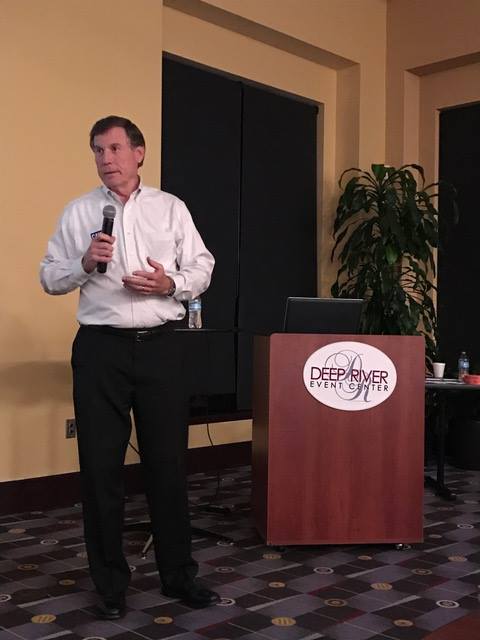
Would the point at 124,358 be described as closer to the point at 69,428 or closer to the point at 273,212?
the point at 69,428

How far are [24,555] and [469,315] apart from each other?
4061 mm

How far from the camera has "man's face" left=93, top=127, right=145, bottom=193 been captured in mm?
2631

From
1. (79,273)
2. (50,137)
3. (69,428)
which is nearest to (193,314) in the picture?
(69,428)

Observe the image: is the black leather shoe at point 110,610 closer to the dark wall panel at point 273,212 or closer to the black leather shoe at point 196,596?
the black leather shoe at point 196,596

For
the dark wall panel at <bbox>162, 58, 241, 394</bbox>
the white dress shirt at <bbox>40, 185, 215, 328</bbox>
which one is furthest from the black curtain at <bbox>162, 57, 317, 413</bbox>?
the white dress shirt at <bbox>40, 185, 215, 328</bbox>

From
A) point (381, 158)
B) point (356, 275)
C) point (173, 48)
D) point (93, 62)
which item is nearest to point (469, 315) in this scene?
point (356, 275)

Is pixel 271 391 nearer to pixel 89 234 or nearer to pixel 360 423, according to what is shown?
pixel 360 423

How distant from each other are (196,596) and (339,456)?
3.19ft

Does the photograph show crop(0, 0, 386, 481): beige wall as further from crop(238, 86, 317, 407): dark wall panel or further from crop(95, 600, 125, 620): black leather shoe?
crop(95, 600, 125, 620): black leather shoe

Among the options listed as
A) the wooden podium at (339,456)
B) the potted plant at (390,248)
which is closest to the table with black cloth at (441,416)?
the potted plant at (390,248)

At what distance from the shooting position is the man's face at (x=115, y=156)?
2.63 metres

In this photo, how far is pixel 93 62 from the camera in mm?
4484

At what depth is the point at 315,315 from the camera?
11.3 feet

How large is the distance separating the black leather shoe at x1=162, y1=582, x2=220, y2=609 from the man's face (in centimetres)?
139
